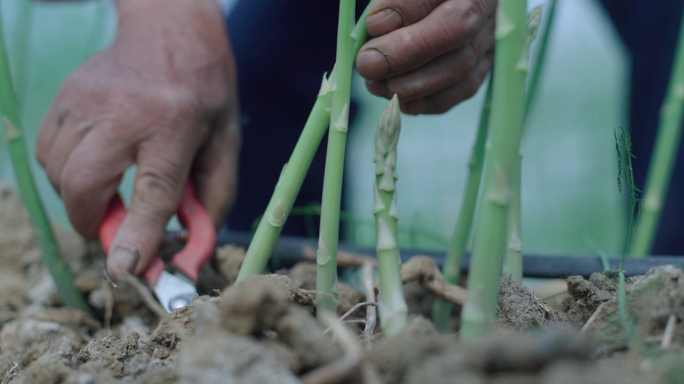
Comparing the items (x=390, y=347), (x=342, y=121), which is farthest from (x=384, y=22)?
(x=390, y=347)

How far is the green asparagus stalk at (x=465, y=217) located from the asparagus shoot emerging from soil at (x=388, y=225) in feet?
→ 0.83

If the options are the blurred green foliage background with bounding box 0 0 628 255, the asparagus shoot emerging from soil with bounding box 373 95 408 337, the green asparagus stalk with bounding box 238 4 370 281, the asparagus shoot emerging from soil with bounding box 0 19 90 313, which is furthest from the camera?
the blurred green foliage background with bounding box 0 0 628 255

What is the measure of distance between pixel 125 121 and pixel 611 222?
2.05 m

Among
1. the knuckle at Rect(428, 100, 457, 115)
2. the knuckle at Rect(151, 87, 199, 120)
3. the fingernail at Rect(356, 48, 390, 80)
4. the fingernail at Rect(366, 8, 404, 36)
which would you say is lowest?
the knuckle at Rect(151, 87, 199, 120)

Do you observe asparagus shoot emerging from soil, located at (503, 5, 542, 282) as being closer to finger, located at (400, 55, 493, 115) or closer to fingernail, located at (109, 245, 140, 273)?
finger, located at (400, 55, 493, 115)

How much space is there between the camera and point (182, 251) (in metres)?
0.71

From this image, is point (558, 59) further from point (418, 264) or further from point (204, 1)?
point (418, 264)

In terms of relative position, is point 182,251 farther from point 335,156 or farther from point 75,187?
point 335,156

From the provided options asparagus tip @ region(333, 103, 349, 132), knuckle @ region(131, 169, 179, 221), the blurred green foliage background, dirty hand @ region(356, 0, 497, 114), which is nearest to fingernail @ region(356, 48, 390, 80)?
dirty hand @ region(356, 0, 497, 114)

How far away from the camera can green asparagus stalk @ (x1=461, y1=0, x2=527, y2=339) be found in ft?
1.11

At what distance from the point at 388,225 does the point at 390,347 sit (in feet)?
0.44

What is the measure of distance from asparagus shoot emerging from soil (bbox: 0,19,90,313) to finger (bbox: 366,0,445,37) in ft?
1.66

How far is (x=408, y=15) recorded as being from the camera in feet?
1.82

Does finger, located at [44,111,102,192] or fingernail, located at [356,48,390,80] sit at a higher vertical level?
fingernail, located at [356,48,390,80]
